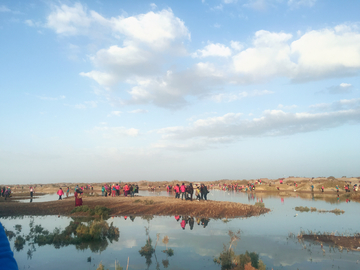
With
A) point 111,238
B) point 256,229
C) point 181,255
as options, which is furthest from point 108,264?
point 256,229

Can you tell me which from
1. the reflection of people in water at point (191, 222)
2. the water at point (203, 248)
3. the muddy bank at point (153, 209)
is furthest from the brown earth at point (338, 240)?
the muddy bank at point (153, 209)

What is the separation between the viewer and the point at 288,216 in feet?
79.0

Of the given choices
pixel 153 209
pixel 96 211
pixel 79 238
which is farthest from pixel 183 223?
pixel 96 211

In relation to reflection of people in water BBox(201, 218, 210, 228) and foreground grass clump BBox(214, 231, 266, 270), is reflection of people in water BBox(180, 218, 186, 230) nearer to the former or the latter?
reflection of people in water BBox(201, 218, 210, 228)

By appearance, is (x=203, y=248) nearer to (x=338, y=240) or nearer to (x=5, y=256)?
(x=338, y=240)

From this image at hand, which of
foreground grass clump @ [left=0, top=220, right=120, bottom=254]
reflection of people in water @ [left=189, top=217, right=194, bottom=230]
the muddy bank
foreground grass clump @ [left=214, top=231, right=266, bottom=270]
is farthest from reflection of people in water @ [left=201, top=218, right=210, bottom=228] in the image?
foreground grass clump @ [left=214, top=231, right=266, bottom=270]

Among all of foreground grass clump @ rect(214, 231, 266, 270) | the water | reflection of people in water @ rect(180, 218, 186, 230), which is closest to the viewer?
foreground grass clump @ rect(214, 231, 266, 270)

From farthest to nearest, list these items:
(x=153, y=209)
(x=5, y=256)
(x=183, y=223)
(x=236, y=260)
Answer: (x=153, y=209), (x=183, y=223), (x=236, y=260), (x=5, y=256)

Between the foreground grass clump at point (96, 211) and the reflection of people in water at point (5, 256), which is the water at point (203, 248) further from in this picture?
the reflection of people in water at point (5, 256)

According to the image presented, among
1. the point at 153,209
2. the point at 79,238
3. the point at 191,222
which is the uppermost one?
the point at 79,238

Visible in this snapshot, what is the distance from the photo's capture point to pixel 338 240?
15250 millimetres

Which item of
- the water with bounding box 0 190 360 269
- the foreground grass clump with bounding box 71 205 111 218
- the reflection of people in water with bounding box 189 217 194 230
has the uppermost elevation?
the foreground grass clump with bounding box 71 205 111 218

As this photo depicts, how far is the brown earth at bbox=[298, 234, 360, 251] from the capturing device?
46.3ft

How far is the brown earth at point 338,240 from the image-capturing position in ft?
46.3
